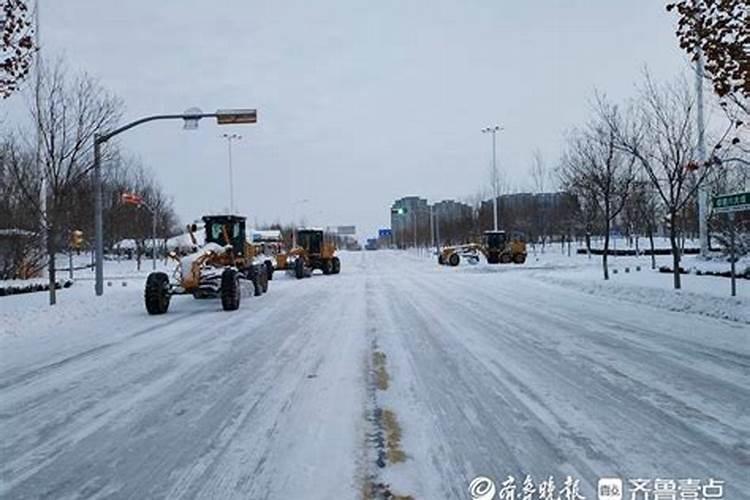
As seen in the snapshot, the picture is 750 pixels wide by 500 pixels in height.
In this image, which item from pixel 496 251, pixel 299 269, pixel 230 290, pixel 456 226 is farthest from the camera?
pixel 456 226

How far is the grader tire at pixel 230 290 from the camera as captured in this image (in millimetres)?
19469

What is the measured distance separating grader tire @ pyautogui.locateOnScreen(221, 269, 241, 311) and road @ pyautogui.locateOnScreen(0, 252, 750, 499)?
3952 mm

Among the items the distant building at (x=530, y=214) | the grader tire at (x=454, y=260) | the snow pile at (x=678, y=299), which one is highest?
the distant building at (x=530, y=214)

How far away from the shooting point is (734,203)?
54.6 feet

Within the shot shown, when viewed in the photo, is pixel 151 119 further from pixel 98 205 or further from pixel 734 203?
pixel 734 203

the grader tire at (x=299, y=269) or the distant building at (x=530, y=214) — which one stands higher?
the distant building at (x=530, y=214)

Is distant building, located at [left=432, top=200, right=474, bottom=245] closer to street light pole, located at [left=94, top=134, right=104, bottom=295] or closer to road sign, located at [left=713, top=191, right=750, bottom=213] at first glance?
street light pole, located at [left=94, top=134, right=104, bottom=295]

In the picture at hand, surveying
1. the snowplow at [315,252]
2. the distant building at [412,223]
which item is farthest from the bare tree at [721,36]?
the distant building at [412,223]

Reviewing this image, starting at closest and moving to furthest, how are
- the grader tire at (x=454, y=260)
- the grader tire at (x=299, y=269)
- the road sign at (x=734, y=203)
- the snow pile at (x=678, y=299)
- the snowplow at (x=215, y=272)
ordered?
the snow pile at (x=678, y=299)
the road sign at (x=734, y=203)
the snowplow at (x=215, y=272)
the grader tire at (x=299, y=269)
the grader tire at (x=454, y=260)

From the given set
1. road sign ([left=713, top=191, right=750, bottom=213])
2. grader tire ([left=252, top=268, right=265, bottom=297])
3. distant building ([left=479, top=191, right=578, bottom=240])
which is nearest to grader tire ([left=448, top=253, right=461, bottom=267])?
distant building ([left=479, top=191, right=578, bottom=240])

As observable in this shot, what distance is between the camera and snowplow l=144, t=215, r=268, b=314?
19469 millimetres

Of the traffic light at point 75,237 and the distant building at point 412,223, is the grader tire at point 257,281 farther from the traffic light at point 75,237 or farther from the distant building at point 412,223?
the distant building at point 412,223

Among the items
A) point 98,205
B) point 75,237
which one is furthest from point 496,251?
point 98,205

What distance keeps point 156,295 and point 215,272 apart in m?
2.67
